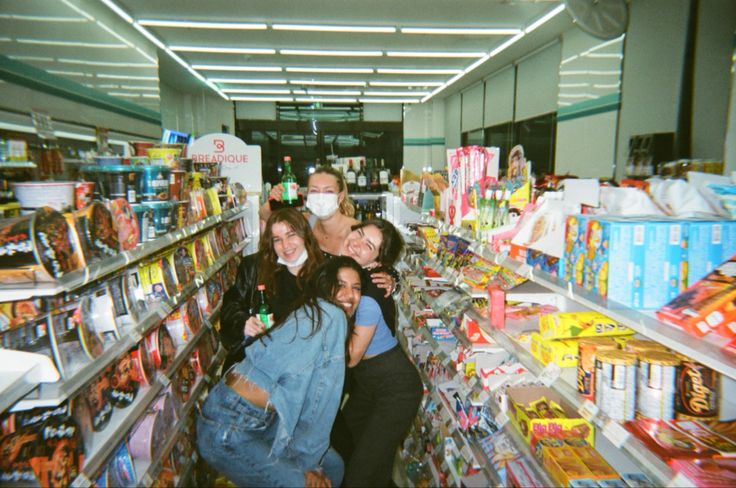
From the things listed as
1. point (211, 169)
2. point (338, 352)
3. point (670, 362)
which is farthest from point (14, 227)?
point (211, 169)

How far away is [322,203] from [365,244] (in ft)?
2.70

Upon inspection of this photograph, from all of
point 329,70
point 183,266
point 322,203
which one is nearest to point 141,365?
point 183,266

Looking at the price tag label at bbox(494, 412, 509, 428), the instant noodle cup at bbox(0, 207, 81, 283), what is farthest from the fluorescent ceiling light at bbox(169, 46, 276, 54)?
the price tag label at bbox(494, 412, 509, 428)

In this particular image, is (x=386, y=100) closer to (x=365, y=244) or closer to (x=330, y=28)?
(x=330, y=28)

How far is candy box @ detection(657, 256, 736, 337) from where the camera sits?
108 cm

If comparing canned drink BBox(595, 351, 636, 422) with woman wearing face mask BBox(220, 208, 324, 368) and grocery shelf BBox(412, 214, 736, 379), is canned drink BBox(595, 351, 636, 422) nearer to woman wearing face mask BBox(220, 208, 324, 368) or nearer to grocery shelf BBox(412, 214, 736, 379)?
grocery shelf BBox(412, 214, 736, 379)

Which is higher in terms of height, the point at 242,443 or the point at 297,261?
the point at 297,261

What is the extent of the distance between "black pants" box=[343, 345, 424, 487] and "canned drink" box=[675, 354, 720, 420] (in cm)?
147

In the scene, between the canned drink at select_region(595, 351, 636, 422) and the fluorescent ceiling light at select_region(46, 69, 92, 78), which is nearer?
the canned drink at select_region(595, 351, 636, 422)

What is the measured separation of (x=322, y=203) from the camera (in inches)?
127

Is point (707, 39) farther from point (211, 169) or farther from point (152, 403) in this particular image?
point (152, 403)

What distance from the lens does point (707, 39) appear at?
16.7 feet

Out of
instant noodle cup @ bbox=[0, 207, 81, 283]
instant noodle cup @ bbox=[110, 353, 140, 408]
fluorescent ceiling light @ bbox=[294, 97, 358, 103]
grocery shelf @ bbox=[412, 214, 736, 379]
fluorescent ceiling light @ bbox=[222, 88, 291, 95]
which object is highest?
fluorescent ceiling light @ bbox=[294, 97, 358, 103]

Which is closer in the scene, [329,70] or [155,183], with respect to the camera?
[155,183]
